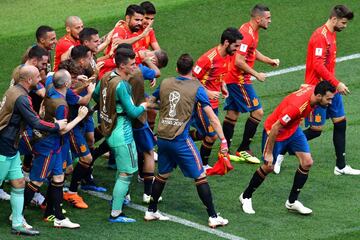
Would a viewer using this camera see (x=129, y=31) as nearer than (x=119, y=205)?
No

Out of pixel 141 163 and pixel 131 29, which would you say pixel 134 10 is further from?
pixel 141 163

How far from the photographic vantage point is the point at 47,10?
25.4 meters

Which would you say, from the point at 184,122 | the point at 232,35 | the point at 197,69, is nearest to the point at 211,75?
the point at 197,69

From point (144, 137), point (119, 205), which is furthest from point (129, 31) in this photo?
point (119, 205)

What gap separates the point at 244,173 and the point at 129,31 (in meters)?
2.91

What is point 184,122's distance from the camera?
13.9 m

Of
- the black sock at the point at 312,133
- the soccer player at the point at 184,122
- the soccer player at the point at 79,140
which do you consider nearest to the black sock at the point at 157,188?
the soccer player at the point at 184,122

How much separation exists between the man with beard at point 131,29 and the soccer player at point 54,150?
9.58ft

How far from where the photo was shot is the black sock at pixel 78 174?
14812 mm

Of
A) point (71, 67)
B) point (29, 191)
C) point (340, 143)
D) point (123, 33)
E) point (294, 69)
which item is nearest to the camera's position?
point (29, 191)

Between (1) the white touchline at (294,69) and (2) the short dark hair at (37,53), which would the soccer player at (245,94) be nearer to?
(2) the short dark hair at (37,53)

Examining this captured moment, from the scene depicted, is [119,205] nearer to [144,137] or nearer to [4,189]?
[144,137]

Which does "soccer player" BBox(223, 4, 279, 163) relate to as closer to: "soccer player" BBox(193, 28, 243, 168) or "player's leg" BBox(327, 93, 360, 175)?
"soccer player" BBox(193, 28, 243, 168)

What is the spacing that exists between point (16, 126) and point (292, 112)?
368 cm
